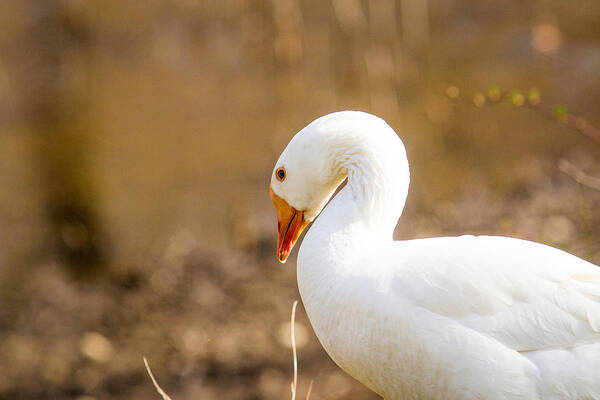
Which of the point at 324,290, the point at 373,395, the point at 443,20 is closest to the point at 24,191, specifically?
the point at 373,395

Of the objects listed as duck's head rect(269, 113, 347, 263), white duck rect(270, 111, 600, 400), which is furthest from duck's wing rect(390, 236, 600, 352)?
duck's head rect(269, 113, 347, 263)

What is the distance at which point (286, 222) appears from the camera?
1.95 m

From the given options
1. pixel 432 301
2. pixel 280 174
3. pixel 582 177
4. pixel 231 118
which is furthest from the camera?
pixel 231 118

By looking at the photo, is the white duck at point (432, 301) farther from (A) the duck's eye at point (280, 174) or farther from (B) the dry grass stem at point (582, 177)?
(B) the dry grass stem at point (582, 177)

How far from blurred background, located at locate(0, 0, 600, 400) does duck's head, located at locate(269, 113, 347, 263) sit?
2173 millimetres

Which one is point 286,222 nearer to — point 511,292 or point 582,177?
point 511,292

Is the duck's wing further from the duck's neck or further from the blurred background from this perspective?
the blurred background

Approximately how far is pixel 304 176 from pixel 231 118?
2.74 metres

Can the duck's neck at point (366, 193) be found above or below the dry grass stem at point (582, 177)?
above

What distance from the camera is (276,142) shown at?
451 centimetres

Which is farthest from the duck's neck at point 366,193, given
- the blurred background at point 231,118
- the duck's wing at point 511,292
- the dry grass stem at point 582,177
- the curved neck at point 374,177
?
the blurred background at point 231,118

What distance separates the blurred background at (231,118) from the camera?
14.2 ft

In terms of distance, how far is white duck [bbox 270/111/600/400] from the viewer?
1.54 m

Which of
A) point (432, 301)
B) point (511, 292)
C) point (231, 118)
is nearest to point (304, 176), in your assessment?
point (432, 301)
